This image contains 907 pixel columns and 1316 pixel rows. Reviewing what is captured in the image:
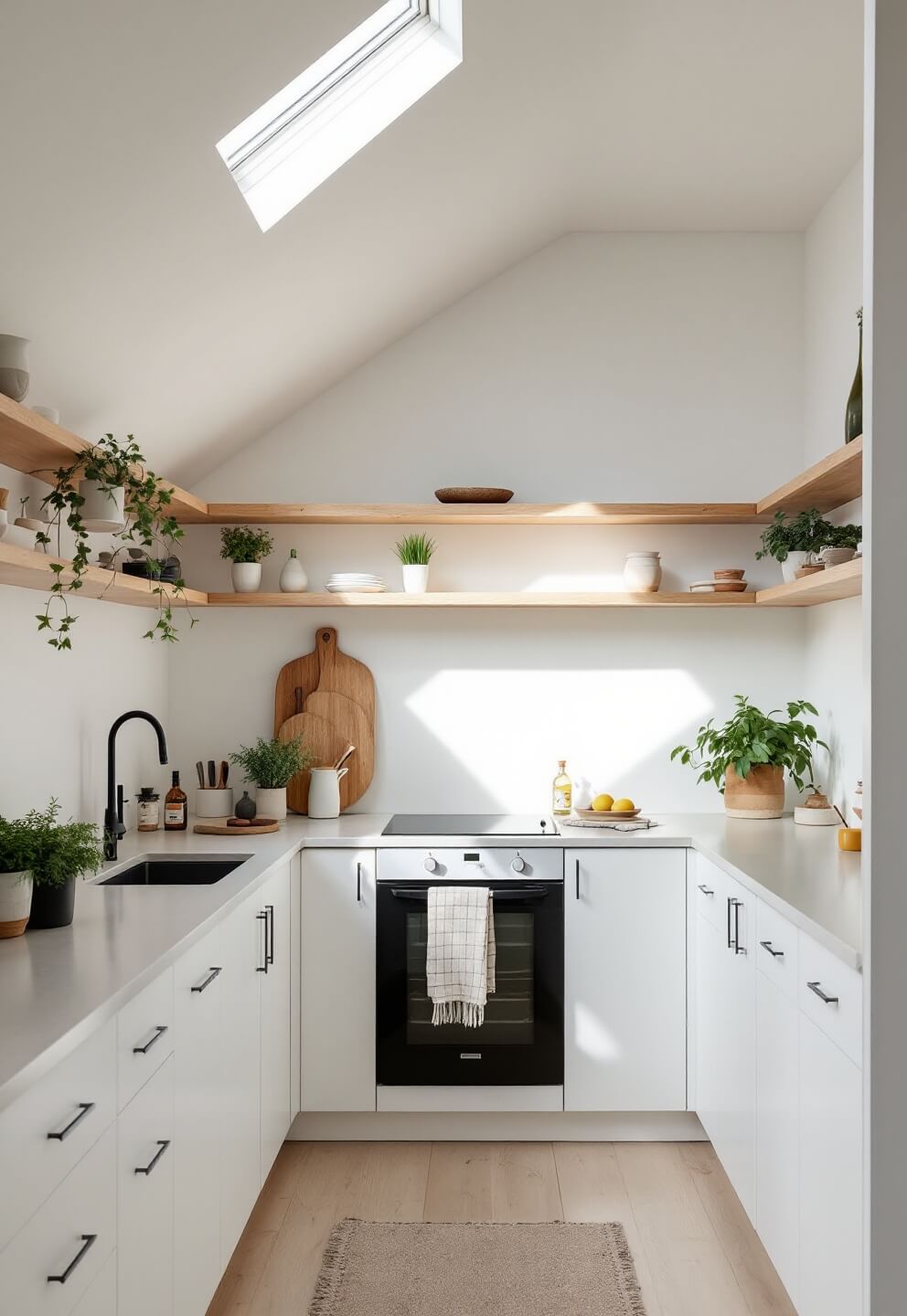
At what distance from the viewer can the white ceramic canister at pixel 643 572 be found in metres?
3.85

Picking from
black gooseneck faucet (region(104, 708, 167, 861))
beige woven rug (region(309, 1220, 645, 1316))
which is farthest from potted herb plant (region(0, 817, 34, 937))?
beige woven rug (region(309, 1220, 645, 1316))

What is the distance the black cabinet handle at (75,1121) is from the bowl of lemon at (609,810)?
2358 mm

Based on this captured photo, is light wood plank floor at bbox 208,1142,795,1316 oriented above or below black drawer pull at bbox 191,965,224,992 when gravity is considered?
below

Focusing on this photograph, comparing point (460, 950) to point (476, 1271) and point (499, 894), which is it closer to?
point (499, 894)

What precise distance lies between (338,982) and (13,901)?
1555 mm

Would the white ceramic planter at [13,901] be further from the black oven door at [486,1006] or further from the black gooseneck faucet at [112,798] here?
the black oven door at [486,1006]

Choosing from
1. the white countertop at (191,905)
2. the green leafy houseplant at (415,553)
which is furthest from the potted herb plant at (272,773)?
the green leafy houseplant at (415,553)

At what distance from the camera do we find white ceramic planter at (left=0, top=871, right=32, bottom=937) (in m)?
2.07

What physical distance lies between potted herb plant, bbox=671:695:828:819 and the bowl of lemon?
274 millimetres

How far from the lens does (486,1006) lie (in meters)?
3.46

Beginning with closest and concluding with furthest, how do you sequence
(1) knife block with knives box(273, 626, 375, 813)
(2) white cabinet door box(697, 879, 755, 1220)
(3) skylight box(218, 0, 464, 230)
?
(3) skylight box(218, 0, 464, 230) → (2) white cabinet door box(697, 879, 755, 1220) → (1) knife block with knives box(273, 626, 375, 813)

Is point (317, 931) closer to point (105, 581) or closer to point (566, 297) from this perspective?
point (105, 581)

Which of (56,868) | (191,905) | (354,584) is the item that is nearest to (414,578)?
(354,584)

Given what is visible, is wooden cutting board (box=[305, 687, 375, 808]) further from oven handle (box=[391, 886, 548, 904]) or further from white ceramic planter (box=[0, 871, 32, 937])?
white ceramic planter (box=[0, 871, 32, 937])
